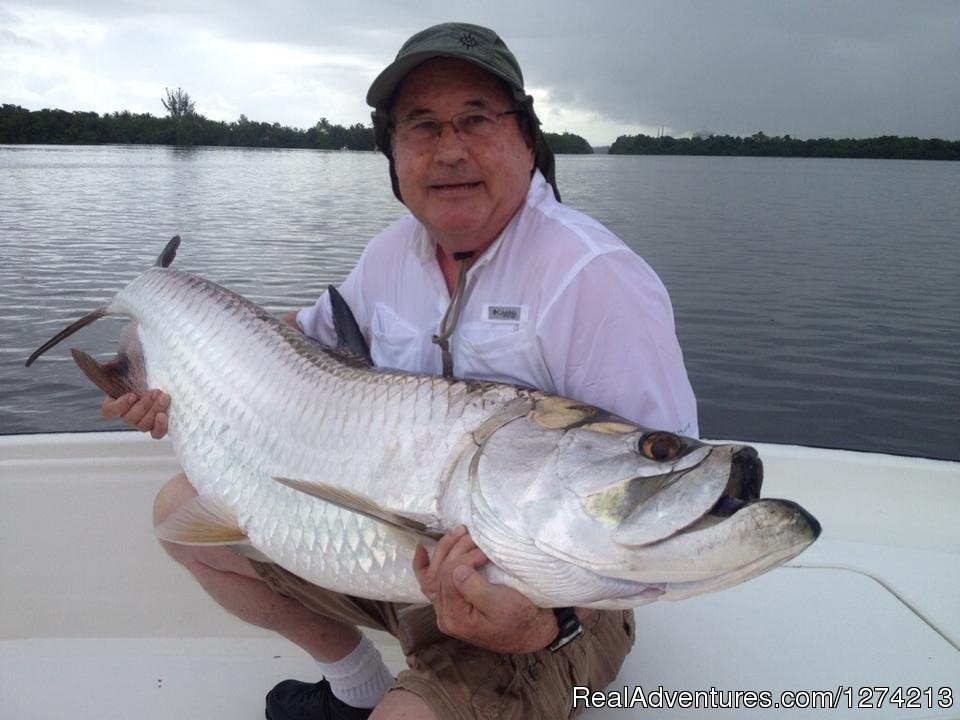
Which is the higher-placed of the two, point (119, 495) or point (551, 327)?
point (551, 327)

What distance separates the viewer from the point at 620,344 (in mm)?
2354

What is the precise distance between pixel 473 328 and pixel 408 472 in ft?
2.18

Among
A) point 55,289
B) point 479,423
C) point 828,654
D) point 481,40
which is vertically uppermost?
point 481,40

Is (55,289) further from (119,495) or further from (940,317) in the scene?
(940,317)

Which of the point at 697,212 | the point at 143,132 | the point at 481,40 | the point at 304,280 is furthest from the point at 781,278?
the point at 143,132

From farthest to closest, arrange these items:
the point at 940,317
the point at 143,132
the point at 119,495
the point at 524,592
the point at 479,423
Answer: the point at 143,132
the point at 940,317
the point at 119,495
the point at 479,423
the point at 524,592

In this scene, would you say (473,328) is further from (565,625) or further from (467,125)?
(565,625)

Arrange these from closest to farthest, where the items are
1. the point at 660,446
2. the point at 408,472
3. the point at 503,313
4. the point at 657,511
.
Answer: the point at 657,511 < the point at 660,446 < the point at 408,472 < the point at 503,313

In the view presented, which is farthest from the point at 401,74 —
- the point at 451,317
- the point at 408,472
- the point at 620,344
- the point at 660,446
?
the point at 660,446

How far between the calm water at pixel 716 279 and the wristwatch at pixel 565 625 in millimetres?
6890

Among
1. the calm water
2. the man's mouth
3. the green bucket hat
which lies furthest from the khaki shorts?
the calm water

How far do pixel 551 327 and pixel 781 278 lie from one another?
45.1 ft

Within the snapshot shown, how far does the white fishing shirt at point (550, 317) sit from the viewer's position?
235cm

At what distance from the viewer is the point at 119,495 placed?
3.56 metres
